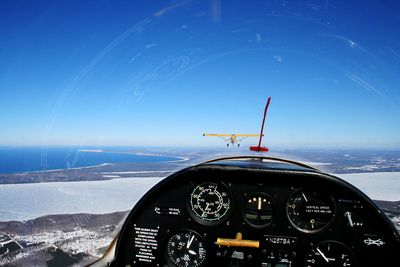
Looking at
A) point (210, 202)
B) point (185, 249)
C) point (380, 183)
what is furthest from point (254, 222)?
point (380, 183)

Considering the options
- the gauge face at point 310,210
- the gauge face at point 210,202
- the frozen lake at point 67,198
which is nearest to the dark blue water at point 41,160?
the frozen lake at point 67,198

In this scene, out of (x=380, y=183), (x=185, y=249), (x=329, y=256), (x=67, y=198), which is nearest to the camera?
(x=329, y=256)

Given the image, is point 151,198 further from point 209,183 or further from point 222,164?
point 222,164

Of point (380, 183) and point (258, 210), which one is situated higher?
A: point (380, 183)

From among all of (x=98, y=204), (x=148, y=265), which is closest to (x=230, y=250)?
(x=148, y=265)

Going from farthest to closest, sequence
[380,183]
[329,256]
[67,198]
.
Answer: [67,198] < [380,183] < [329,256]

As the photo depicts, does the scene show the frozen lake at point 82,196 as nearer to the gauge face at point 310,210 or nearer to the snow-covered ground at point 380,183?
the snow-covered ground at point 380,183

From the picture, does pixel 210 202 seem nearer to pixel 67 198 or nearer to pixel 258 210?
pixel 258 210
